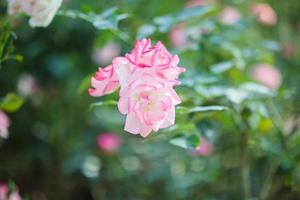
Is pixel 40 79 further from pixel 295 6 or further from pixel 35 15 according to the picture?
pixel 295 6

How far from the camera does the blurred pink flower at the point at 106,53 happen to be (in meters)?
2.07

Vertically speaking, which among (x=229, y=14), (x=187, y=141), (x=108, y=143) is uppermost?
(x=187, y=141)

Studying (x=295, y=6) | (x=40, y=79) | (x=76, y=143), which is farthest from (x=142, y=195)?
(x=295, y=6)

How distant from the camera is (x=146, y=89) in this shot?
2.81 feet

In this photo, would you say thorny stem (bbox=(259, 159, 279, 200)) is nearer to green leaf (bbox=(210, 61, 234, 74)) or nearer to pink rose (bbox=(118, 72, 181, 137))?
green leaf (bbox=(210, 61, 234, 74))

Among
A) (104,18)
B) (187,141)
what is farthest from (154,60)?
(104,18)

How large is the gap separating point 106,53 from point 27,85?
0.98ft

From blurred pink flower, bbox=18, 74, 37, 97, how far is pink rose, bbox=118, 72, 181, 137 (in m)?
1.13

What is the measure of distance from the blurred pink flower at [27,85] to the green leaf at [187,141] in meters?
0.99

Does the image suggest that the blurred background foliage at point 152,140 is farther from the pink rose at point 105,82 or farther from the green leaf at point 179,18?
the pink rose at point 105,82

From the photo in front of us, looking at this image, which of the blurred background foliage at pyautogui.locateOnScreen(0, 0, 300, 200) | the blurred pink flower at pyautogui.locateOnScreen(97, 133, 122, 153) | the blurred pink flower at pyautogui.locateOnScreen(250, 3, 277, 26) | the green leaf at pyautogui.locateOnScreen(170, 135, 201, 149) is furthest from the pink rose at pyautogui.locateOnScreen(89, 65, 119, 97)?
the blurred pink flower at pyautogui.locateOnScreen(250, 3, 277, 26)

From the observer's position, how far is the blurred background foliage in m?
1.36

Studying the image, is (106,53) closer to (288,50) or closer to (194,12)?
(288,50)

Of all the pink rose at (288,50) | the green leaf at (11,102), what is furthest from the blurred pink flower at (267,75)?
the green leaf at (11,102)
